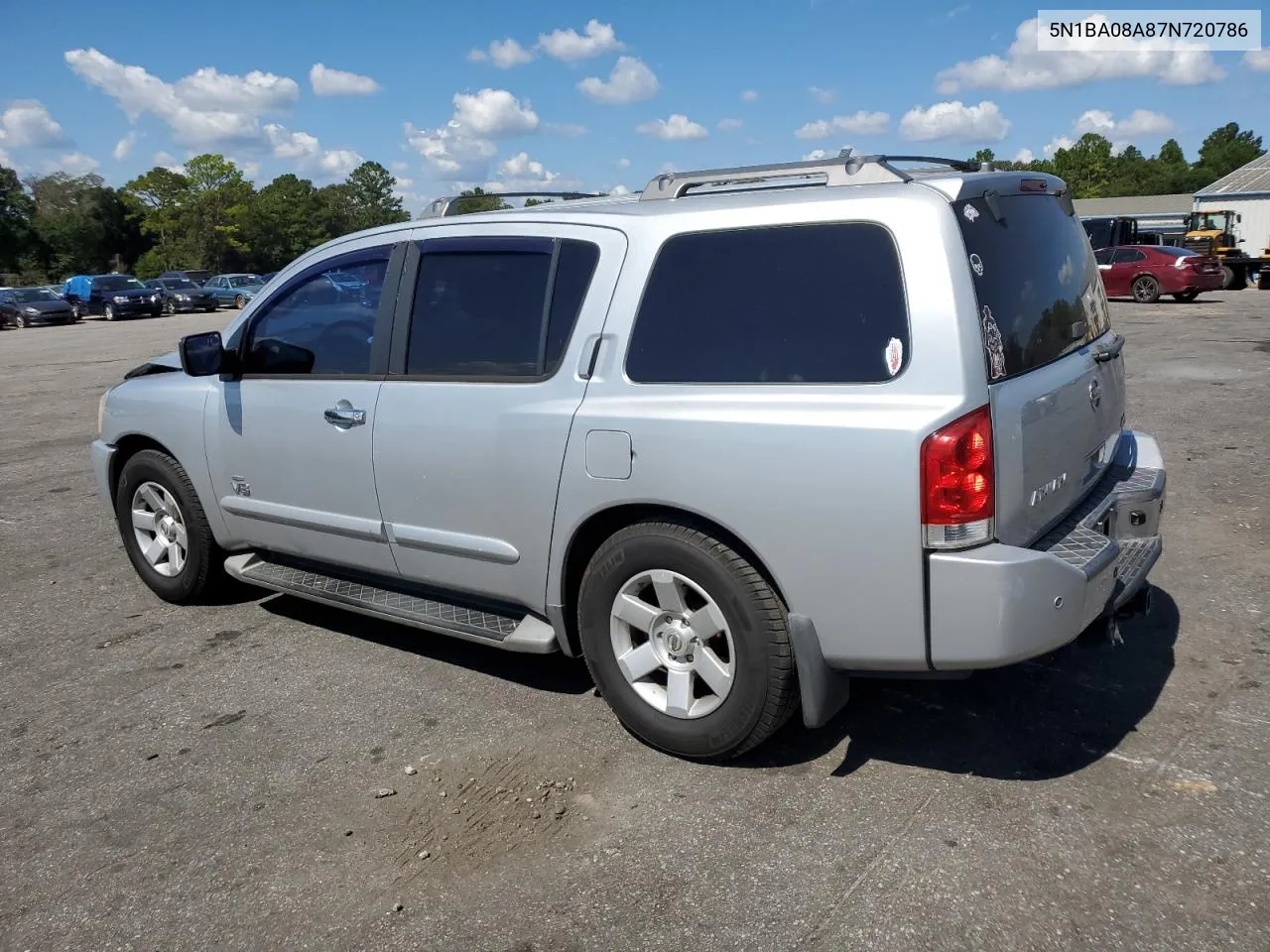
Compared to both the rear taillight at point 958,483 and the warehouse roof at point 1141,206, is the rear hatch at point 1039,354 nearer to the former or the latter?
the rear taillight at point 958,483

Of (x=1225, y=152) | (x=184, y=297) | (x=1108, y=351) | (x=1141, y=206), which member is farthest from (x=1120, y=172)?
(x=1108, y=351)

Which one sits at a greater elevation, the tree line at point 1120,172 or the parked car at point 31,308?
the tree line at point 1120,172

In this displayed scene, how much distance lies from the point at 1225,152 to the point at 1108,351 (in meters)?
146

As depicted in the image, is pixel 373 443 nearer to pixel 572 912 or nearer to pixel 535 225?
pixel 535 225

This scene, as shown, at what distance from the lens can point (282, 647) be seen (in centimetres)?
480

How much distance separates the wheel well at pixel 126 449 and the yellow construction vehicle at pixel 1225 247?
86.3 ft

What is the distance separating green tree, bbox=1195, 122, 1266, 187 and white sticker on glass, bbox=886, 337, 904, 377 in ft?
426

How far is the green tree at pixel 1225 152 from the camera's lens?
121188 millimetres

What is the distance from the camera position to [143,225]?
3292 inches

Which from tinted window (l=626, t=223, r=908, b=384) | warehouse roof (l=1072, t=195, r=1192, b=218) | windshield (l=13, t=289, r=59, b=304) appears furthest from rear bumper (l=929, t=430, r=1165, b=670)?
warehouse roof (l=1072, t=195, r=1192, b=218)

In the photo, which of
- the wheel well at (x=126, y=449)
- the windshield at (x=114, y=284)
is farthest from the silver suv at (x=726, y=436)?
the windshield at (x=114, y=284)

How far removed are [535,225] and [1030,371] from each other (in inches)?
71.8

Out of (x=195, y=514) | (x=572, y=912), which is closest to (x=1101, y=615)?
(x=572, y=912)

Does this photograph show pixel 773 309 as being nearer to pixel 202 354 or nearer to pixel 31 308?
pixel 202 354
